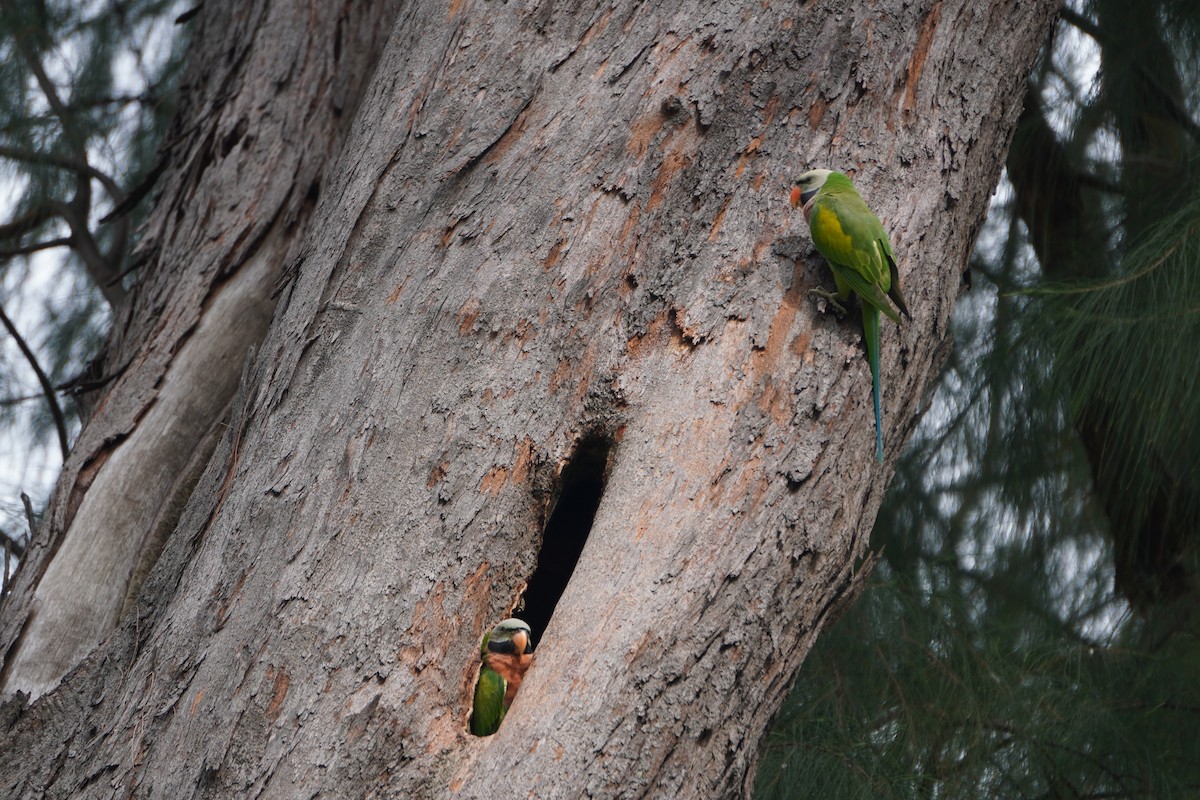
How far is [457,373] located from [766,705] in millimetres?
760

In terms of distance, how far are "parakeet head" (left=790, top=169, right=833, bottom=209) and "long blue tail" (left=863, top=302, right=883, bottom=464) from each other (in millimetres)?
233

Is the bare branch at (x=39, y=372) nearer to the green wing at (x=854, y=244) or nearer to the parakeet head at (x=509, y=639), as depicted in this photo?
the parakeet head at (x=509, y=639)

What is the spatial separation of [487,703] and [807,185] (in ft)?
3.60

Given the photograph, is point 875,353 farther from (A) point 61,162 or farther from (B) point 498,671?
(A) point 61,162

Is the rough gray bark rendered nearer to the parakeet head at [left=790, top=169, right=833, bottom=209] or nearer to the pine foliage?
the parakeet head at [left=790, top=169, right=833, bottom=209]

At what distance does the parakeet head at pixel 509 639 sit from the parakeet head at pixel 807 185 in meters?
0.93

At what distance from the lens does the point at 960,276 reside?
1985 mm

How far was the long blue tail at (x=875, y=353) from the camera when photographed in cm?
174

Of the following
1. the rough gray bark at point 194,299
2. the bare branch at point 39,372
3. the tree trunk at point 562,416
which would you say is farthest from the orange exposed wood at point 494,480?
the bare branch at point 39,372

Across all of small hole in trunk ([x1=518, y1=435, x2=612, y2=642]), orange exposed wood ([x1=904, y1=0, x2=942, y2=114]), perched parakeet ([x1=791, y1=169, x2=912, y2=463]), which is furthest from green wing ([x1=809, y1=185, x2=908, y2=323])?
small hole in trunk ([x1=518, y1=435, x2=612, y2=642])

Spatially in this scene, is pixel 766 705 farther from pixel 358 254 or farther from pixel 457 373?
pixel 358 254

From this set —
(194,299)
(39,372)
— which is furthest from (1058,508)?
(39,372)

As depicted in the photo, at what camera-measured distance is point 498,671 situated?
1.76 meters

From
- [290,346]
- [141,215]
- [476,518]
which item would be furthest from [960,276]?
[141,215]
